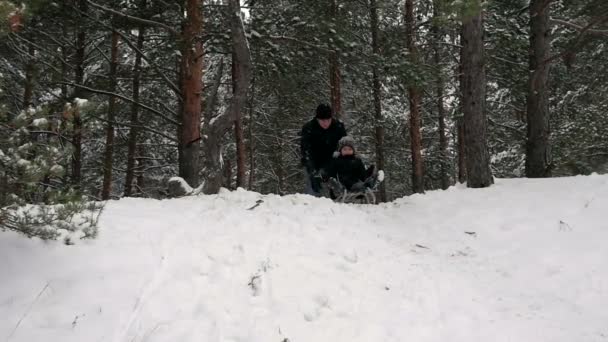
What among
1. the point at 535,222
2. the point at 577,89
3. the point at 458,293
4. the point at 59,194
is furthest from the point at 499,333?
the point at 577,89

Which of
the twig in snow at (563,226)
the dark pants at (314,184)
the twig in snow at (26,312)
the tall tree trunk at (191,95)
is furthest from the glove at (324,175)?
the twig in snow at (26,312)

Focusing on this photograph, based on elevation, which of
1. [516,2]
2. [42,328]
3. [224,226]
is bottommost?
[42,328]

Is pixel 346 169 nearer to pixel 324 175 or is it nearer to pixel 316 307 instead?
pixel 324 175

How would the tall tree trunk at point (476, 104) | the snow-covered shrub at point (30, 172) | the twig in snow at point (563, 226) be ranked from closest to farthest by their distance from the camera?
the snow-covered shrub at point (30, 172), the twig in snow at point (563, 226), the tall tree trunk at point (476, 104)

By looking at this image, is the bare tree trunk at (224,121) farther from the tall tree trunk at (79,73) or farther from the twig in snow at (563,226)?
the twig in snow at (563,226)

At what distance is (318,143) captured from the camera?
8664 mm

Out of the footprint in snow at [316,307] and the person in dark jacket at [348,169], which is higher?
the person in dark jacket at [348,169]

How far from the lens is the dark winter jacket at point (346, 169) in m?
8.30

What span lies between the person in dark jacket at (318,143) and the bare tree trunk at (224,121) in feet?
5.52

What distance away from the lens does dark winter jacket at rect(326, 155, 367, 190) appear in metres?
8.30

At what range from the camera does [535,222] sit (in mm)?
5801

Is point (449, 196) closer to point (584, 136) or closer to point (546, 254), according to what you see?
point (546, 254)

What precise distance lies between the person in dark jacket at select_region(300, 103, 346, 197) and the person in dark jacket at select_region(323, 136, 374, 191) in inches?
9.5

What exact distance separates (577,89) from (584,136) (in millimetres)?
4831
